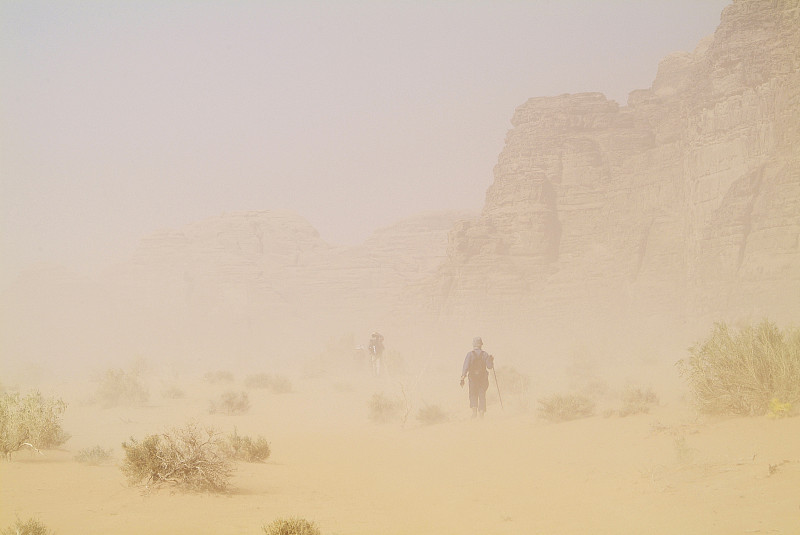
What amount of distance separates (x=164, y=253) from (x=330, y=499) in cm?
12250

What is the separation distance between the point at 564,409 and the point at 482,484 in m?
4.67

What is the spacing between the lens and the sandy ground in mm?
6016

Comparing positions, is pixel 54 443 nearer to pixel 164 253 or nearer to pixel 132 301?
pixel 132 301

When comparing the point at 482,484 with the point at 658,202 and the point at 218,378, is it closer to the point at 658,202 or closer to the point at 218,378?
the point at 218,378

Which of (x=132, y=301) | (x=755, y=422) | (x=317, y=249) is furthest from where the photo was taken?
(x=317, y=249)

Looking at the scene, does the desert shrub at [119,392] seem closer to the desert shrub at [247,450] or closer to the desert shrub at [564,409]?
the desert shrub at [247,450]

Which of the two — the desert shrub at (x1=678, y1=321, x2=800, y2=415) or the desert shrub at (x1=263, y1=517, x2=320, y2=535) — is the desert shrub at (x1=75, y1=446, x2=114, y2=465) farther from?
the desert shrub at (x1=678, y1=321, x2=800, y2=415)

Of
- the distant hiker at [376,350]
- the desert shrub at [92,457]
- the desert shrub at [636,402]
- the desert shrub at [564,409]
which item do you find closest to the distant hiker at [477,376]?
the desert shrub at [564,409]

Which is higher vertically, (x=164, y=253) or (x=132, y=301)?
(x=164, y=253)

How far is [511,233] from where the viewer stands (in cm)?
5978

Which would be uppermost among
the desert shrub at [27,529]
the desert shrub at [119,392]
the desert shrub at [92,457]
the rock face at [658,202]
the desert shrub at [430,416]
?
the rock face at [658,202]

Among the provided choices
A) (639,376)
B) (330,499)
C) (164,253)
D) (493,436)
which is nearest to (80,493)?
(330,499)

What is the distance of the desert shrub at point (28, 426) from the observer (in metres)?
8.84

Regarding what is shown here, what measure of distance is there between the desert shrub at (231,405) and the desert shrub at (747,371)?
11.8 m
